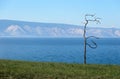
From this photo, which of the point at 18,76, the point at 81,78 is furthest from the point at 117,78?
the point at 18,76

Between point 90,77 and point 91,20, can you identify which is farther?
point 91,20

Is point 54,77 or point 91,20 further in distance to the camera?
point 91,20

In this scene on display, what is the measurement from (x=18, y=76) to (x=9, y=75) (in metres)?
0.54

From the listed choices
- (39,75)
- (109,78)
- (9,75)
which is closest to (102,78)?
(109,78)

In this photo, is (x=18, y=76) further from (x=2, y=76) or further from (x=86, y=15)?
(x=86, y=15)

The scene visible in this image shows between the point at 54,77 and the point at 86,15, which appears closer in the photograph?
the point at 54,77

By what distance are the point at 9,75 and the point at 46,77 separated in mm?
1934

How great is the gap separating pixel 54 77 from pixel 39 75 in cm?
116

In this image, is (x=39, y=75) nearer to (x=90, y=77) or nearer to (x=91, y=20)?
(x=90, y=77)

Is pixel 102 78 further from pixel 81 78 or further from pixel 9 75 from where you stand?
pixel 9 75

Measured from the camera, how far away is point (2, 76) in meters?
19.9

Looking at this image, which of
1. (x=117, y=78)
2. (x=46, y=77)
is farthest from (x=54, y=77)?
(x=117, y=78)

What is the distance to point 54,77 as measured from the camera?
66.6 feet

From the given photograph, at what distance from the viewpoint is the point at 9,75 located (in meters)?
20.4
